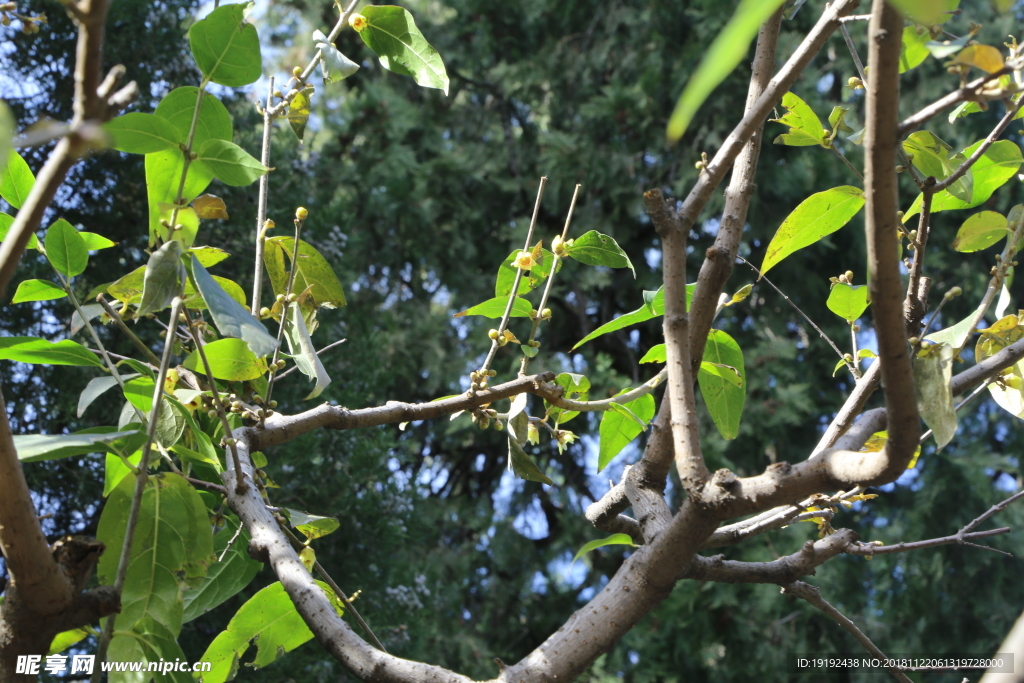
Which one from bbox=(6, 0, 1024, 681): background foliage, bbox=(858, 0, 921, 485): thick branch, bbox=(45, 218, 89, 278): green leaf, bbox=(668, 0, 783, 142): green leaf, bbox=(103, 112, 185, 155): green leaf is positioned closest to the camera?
bbox=(668, 0, 783, 142): green leaf

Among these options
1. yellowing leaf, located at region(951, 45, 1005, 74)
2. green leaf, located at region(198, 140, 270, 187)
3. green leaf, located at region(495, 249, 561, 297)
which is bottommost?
yellowing leaf, located at region(951, 45, 1005, 74)

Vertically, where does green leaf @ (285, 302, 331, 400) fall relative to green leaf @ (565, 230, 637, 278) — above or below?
below

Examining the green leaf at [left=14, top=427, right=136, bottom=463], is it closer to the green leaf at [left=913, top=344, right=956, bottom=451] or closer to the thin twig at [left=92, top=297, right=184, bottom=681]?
the thin twig at [left=92, top=297, right=184, bottom=681]

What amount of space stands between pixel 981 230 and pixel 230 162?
0.48 m

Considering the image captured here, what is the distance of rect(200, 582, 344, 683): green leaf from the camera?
19.3 inches

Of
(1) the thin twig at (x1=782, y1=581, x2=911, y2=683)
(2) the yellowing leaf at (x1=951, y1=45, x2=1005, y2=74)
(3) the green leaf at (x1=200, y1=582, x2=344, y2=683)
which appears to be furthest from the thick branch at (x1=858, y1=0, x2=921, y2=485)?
(3) the green leaf at (x1=200, y1=582, x2=344, y2=683)

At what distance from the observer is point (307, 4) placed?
2.59 meters

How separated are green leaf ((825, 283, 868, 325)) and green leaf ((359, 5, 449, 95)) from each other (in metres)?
0.30

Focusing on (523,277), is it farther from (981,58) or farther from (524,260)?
(981,58)

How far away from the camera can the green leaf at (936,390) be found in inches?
13.7

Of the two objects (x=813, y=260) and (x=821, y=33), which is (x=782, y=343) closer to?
(x=813, y=260)

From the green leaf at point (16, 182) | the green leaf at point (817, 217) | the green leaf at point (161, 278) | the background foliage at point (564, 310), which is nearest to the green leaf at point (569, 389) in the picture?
the green leaf at point (817, 217)

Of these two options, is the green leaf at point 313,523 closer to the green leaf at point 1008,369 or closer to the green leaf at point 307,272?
the green leaf at point 307,272

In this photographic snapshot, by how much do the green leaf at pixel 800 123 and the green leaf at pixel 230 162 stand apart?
29 cm
